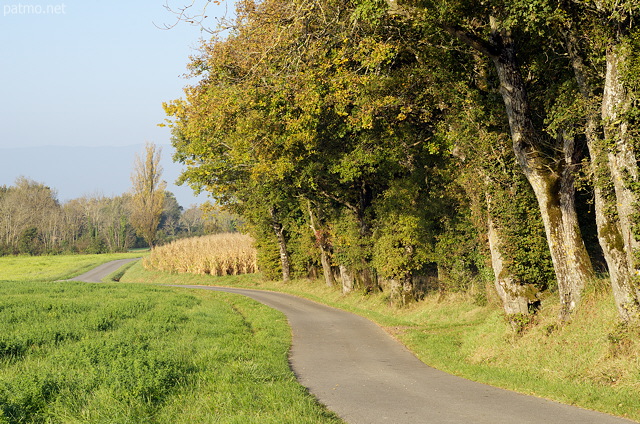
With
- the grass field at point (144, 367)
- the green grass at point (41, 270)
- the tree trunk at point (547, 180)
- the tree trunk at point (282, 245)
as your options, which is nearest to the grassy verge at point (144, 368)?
the grass field at point (144, 367)

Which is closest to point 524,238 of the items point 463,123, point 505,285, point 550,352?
point 505,285

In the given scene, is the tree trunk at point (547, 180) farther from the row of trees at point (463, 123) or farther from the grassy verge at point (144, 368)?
the grassy verge at point (144, 368)

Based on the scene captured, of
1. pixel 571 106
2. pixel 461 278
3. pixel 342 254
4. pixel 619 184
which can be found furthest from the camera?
pixel 342 254

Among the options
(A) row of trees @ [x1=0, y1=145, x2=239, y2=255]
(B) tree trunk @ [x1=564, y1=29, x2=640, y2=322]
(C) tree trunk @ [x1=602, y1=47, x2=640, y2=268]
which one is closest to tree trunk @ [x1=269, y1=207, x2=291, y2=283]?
(B) tree trunk @ [x1=564, y1=29, x2=640, y2=322]

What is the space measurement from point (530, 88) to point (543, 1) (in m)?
5.17

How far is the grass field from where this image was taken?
8727 millimetres

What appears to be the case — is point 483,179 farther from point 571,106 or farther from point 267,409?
point 267,409

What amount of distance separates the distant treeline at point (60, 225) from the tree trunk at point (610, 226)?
253 feet

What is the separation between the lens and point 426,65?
17062mm

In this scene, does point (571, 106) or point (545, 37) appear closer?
point (571, 106)

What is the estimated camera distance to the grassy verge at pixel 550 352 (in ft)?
32.5

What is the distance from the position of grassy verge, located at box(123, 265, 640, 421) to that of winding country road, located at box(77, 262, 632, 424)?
0.51 meters

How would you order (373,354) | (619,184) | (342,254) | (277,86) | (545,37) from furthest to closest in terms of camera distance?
(342,254), (277,86), (373,354), (545,37), (619,184)

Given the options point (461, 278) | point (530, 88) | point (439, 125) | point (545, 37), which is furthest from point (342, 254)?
point (545, 37)
